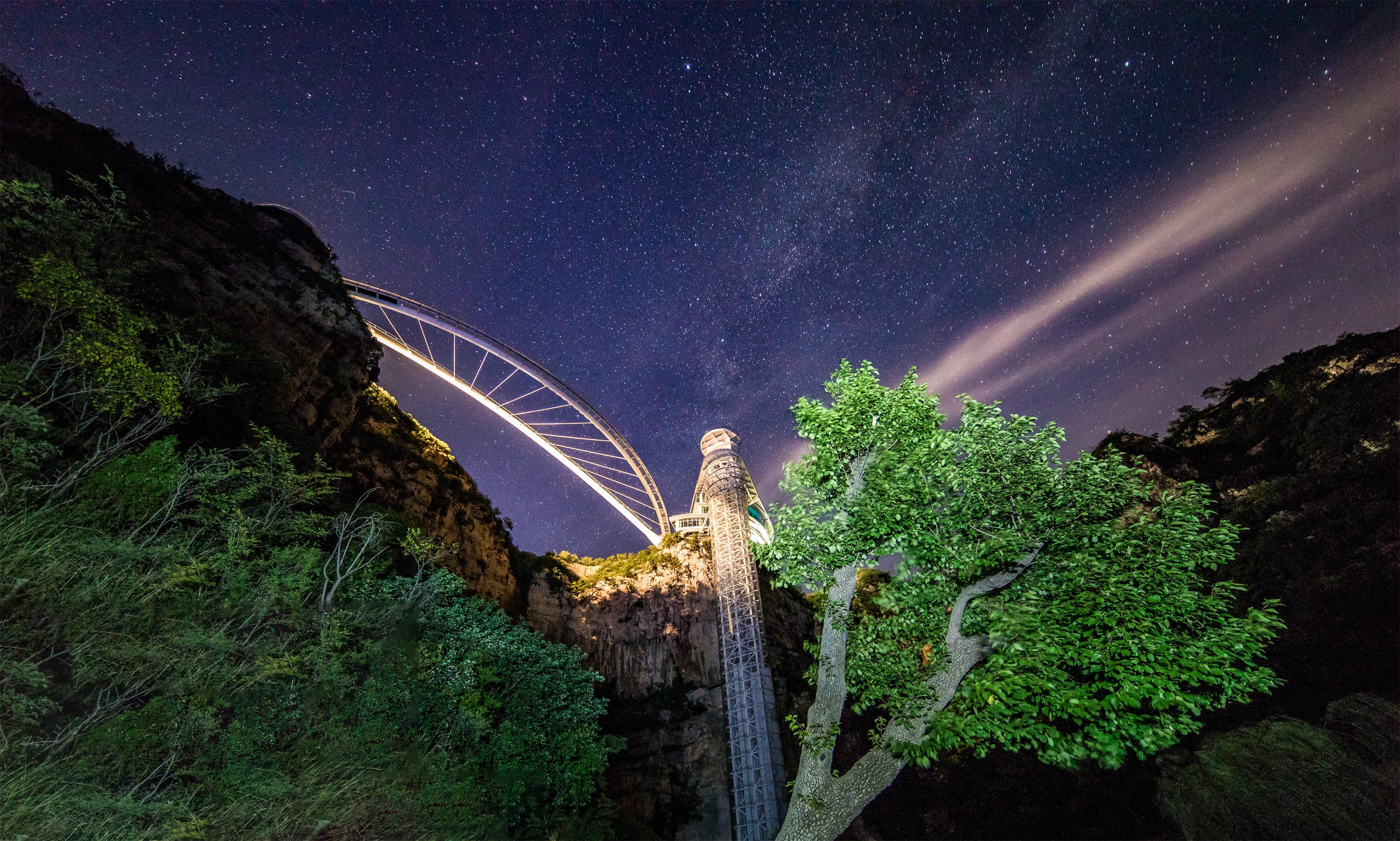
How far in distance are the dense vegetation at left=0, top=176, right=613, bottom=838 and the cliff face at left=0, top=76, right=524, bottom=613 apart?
199 cm

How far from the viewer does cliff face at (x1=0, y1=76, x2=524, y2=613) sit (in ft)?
45.4

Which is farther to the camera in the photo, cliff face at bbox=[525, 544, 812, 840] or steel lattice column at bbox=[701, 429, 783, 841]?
cliff face at bbox=[525, 544, 812, 840]

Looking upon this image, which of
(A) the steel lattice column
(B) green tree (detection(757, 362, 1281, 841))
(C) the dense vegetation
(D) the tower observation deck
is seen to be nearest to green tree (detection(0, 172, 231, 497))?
(C) the dense vegetation

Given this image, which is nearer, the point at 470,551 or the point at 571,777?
the point at 571,777

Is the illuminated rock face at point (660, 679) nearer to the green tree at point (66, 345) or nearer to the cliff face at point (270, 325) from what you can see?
the cliff face at point (270, 325)

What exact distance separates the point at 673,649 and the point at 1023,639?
82.4 ft

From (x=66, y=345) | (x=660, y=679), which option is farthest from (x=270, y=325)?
(x=660, y=679)

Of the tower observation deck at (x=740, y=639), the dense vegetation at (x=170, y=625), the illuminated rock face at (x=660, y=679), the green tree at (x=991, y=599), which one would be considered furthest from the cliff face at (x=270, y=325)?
the green tree at (x=991, y=599)

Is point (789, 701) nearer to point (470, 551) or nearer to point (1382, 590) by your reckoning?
point (470, 551)

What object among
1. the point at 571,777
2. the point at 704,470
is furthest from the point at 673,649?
the point at 571,777

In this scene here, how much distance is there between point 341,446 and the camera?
1972cm

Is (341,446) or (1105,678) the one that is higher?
(341,446)

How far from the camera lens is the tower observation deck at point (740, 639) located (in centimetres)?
2355

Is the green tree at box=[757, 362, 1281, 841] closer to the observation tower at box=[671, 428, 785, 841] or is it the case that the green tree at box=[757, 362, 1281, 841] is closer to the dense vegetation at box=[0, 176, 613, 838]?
the dense vegetation at box=[0, 176, 613, 838]
